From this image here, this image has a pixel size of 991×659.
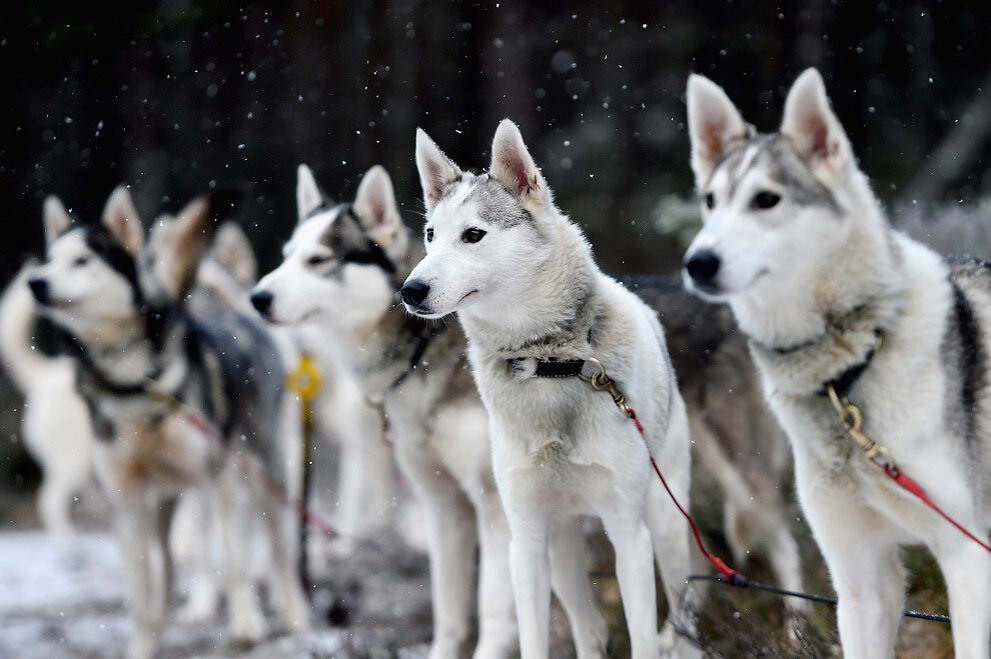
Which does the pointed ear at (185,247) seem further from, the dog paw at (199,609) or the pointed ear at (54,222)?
the dog paw at (199,609)

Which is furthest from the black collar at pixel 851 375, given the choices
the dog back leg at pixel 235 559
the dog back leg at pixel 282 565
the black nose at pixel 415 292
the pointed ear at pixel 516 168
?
the dog back leg at pixel 235 559

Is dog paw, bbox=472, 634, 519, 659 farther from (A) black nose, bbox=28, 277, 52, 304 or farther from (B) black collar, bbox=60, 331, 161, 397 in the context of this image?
(A) black nose, bbox=28, 277, 52, 304

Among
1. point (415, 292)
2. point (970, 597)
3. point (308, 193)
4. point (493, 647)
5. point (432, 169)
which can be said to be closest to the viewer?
point (970, 597)

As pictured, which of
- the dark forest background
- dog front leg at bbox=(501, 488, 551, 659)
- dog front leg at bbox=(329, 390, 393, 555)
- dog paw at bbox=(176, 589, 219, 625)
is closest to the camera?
dog front leg at bbox=(501, 488, 551, 659)

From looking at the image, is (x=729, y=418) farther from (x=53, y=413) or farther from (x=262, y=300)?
(x=53, y=413)

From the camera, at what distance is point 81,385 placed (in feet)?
17.2

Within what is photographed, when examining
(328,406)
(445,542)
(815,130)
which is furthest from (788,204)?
(328,406)

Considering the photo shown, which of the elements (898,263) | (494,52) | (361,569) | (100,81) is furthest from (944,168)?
(100,81)

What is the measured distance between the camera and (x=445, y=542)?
4090 mm

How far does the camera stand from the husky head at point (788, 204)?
7.87 ft

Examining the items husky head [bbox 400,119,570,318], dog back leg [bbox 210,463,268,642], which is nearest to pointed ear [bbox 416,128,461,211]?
husky head [bbox 400,119,570,318]

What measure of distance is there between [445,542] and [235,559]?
189 centimetres

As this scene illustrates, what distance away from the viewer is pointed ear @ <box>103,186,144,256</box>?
5367 millimetres

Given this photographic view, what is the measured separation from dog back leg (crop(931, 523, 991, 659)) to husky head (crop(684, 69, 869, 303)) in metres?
0.72
